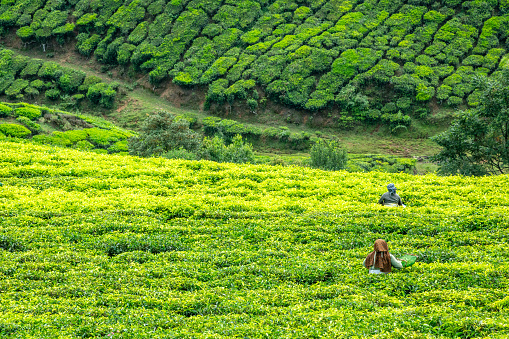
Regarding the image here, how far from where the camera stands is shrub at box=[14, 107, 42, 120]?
46169mm

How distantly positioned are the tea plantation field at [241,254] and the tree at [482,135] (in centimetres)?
1162

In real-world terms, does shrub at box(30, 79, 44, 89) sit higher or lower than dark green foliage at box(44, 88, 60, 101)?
higher

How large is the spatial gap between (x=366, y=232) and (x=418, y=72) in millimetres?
56730

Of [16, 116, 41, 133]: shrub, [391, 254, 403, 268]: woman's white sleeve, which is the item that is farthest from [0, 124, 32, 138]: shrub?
[391, 254, 403, 268]: woman's white sleeve

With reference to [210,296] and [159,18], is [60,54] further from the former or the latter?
[210,296]

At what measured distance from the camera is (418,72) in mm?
65062

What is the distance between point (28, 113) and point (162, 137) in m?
Answer: 17.7

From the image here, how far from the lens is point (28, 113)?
1839 inches

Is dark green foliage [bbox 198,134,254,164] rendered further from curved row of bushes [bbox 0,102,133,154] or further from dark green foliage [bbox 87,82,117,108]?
dark green foliage [bbox 87,82,117,108]

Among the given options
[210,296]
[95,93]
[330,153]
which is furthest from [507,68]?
[95,93]

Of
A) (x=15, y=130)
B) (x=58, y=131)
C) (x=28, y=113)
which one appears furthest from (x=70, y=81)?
(x=15, y=130)

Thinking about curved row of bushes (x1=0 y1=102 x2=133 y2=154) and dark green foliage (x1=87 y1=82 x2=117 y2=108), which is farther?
dark green foliage (x1=87 y1=82 x2=117 y2=108)

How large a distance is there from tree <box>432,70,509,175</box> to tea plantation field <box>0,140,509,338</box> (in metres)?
11.6

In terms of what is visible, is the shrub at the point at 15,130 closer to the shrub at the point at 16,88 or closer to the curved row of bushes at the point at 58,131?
the curved row of bushes at the point at 58,131
